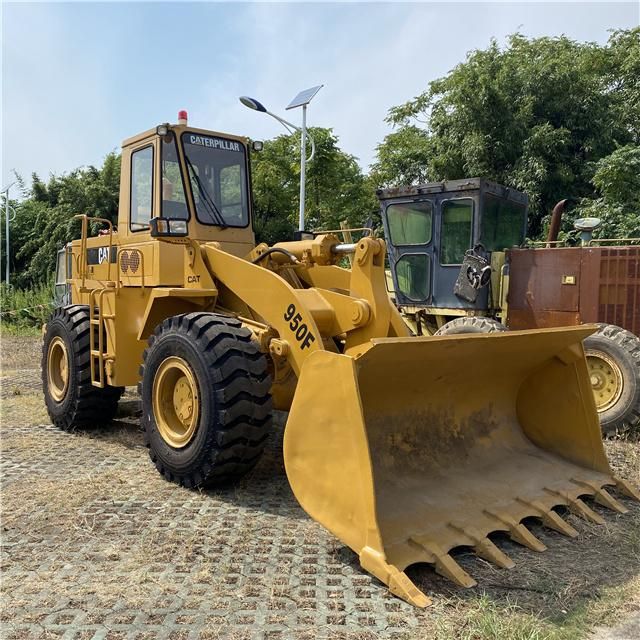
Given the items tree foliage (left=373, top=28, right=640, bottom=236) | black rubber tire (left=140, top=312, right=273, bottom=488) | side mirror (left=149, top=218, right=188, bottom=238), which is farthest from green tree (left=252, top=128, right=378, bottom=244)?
black rubber tire (left=140, top=312, right=273, bottom=488)

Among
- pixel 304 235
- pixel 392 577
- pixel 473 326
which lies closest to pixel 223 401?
pixel 392 577

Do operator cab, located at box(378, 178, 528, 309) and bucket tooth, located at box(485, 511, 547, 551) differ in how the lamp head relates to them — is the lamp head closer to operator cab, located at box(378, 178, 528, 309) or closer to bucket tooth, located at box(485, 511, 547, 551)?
operator cab, located at box(378, 178, 528, 309)

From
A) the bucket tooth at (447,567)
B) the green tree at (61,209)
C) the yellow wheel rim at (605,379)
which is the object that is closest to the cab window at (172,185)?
the bucket tooth at (447,567)

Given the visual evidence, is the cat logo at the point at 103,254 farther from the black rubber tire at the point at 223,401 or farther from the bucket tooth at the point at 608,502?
the bucket tooth at the point at 608,502

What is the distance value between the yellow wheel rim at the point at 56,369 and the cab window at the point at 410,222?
13.9 feet

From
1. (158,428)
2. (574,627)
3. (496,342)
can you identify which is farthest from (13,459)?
(574,627)

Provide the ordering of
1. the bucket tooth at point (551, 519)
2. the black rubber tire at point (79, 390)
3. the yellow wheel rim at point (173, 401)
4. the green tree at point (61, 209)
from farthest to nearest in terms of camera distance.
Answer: the green tree at point (61, 209)
the black rubber tire at point (79, 390)
the yellow wheel rim at point (173, 401)
the bucket tooth at point (551, 519)

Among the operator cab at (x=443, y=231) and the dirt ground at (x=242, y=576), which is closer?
the dirt ground at (x=242, y=576)

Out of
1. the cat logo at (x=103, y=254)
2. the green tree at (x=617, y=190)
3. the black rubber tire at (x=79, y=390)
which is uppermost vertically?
the green tree at (x=617, y=190)

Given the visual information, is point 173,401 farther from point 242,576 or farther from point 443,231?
point 443,231

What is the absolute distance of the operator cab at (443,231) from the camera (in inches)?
290

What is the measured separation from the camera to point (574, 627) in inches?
106

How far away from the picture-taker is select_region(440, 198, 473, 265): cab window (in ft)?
24.2

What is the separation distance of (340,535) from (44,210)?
28258 mm
